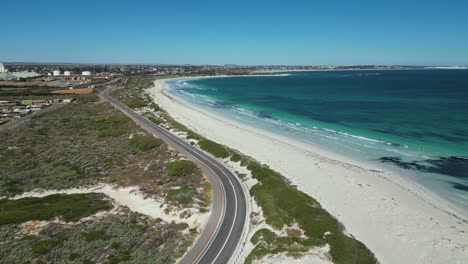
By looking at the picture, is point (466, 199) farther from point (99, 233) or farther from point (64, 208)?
point (64, 208)

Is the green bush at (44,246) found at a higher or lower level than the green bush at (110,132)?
lower

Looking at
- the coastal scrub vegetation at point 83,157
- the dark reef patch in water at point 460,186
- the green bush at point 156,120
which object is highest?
the dark reef patch in water at point 460,186

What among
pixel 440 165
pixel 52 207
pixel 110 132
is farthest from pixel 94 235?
pixel 440 165

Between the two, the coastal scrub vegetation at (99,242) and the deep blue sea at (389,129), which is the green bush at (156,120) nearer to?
the deep blue sea at (389,129)

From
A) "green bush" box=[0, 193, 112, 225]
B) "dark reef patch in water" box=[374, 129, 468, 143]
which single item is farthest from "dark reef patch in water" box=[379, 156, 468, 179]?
"green bush" box=[0, 193, 112, 225]

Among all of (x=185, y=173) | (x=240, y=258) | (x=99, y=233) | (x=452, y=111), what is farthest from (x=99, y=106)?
(x=452, y=111)

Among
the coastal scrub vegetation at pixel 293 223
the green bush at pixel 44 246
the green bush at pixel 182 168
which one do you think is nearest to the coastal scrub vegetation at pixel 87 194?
the green bush at pixel 44 246

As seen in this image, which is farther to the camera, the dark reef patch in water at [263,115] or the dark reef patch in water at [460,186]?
the dark reef patch in water at [263,115]

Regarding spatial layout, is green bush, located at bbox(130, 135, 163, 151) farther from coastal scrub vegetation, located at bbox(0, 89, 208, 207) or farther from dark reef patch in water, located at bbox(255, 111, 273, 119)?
dark reef patch in water, located at bbox(255, 111, 273, 119)
